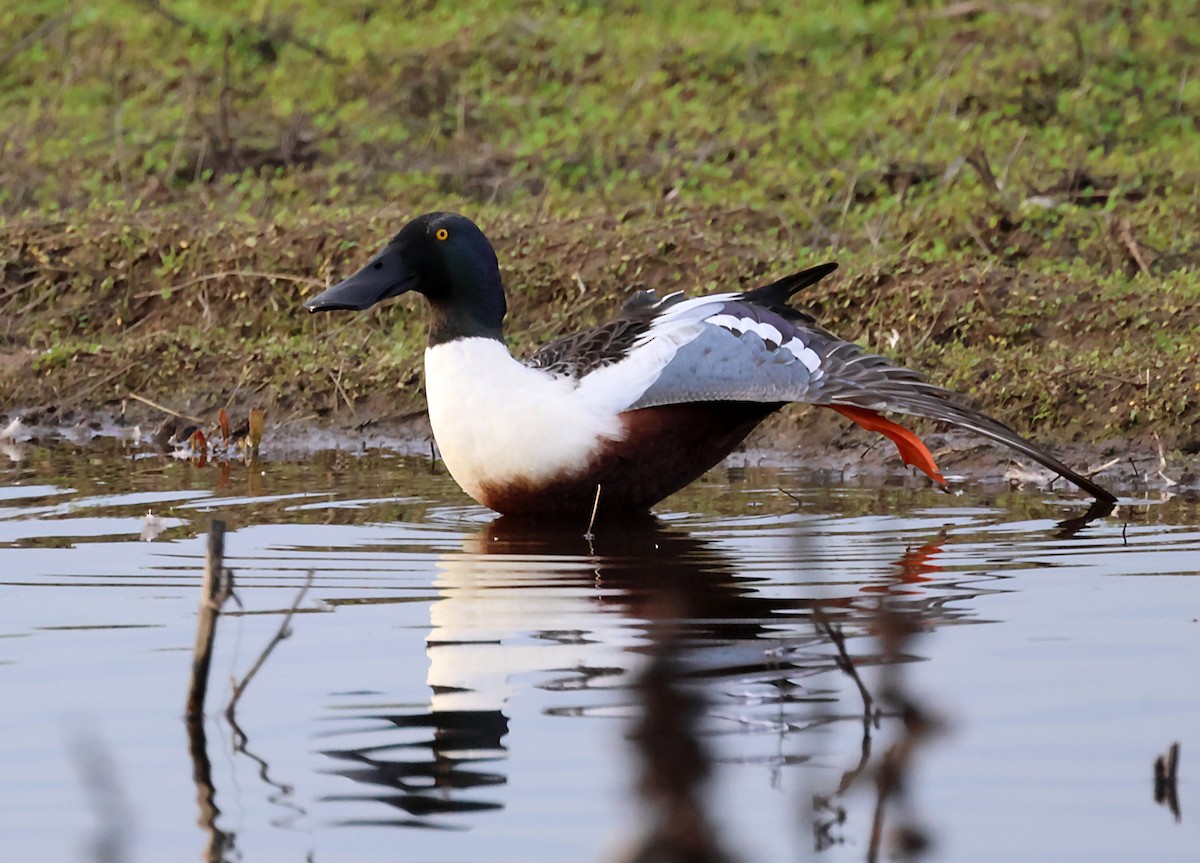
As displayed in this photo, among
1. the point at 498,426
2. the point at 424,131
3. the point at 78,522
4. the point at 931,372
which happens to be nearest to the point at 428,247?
the point at 498,426

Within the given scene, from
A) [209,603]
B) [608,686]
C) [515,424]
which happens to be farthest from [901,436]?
[209,603]

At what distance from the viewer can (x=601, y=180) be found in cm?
1034

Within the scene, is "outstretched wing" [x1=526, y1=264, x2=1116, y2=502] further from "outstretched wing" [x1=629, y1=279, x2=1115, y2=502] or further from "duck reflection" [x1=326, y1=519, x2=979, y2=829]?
"duck reflection" [x1=326, y1=519, x2=979, y2=829]

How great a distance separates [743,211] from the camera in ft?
31.2

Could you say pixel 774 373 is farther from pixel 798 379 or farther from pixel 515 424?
pixel 515 424

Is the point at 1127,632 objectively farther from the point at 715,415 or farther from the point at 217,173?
the point at 217,173

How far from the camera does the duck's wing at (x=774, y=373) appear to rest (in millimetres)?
5848

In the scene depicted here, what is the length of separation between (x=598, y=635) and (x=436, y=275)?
2272 millimetres

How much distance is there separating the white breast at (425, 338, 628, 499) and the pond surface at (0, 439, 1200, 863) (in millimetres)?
198

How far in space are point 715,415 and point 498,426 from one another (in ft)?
2.24

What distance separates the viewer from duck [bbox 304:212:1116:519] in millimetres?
5762

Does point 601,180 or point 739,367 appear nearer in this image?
point 739,367

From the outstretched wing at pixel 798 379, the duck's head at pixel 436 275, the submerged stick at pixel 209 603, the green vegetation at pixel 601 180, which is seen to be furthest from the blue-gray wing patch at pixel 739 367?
the submerged stick at pixel 209 603

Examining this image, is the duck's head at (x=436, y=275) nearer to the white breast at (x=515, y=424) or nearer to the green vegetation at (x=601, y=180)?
the white breast at (x=515, y=424)
